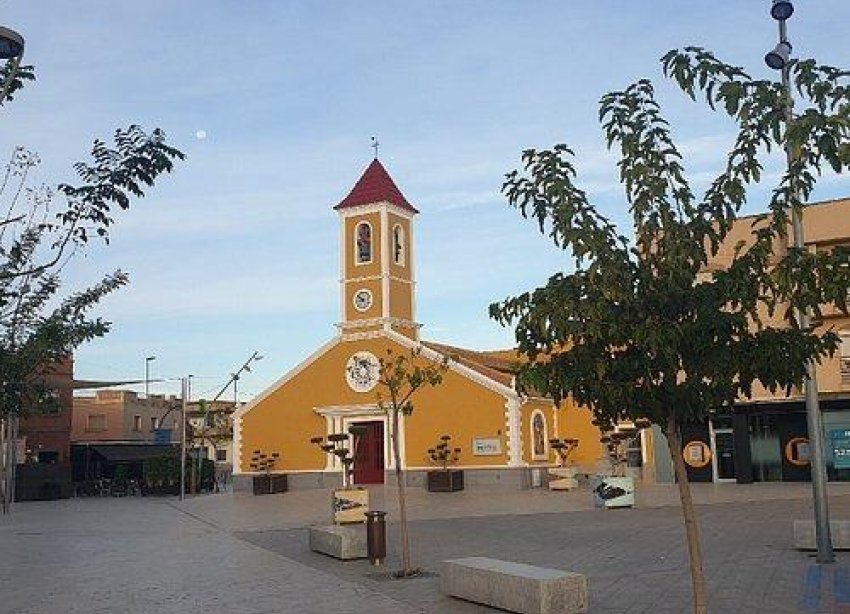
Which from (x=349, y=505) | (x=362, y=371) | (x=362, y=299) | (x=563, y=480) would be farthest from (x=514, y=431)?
(x=349, y=505)

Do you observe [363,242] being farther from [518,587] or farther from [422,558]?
[518,587]

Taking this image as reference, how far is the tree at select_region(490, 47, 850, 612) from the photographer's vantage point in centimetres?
721

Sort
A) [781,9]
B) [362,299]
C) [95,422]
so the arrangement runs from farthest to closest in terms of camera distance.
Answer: [95,422] → [362,299] → [781,9]

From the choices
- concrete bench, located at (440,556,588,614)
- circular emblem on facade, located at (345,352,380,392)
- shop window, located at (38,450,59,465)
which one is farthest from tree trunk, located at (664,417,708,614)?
shop window, located at (38,450,59,465)

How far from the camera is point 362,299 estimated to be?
40.0 metres

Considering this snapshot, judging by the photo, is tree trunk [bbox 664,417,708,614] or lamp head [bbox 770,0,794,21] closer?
tree trunk [bbox 664,417,708,614]

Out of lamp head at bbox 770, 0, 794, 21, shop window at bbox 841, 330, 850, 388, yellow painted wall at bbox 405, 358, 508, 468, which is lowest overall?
yellow painted wall at bbox 405, 358, 508, 468

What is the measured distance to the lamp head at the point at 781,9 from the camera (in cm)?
1241

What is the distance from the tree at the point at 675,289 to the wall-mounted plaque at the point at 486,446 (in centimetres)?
2720

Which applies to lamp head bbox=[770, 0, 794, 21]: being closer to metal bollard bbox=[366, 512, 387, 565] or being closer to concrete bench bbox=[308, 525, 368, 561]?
metal bollard bbox=[366, 512, 387, 565]

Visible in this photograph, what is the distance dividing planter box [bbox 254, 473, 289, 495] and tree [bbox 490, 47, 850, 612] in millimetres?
31751

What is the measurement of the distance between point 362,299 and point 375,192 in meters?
4.88

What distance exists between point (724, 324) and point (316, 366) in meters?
33.8

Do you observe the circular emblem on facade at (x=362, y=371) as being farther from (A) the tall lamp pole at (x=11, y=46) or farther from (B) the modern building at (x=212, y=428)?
(A) the tall lamp pole at (x=11, y=46)
